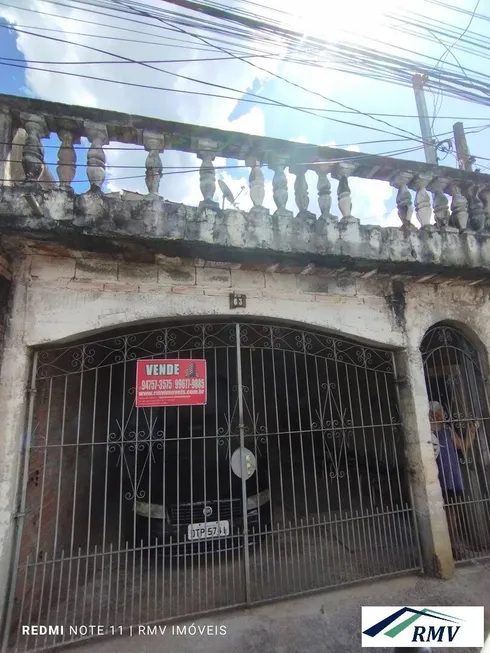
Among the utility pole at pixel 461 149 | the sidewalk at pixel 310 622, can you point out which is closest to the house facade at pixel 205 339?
the sidewalk at pixel 310 622

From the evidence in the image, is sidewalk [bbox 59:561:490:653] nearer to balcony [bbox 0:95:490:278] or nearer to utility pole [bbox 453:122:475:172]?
balcony [bbox 0:95:490:278]

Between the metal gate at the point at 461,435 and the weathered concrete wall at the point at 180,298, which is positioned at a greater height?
the weathered concrete wall at the point at 180,298

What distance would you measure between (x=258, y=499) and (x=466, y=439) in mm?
2632

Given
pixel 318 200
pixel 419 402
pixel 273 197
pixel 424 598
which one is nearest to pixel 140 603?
pixel 424 598

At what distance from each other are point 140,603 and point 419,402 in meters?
3.35

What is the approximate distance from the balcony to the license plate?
2645 millimetres

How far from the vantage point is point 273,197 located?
3590 millimetres

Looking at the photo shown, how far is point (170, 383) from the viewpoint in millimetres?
3336

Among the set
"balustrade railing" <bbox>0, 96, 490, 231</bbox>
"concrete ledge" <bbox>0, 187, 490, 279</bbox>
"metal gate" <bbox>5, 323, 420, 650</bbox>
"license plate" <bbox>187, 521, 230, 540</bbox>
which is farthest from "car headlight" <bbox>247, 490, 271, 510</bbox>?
"balustrade railing" <bbox>0, 96, 490, 231</bbox>

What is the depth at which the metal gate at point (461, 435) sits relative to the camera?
158 inches

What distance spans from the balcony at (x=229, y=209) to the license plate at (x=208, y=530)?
2645 millimetres

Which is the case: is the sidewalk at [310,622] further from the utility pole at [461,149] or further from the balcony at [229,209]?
the utility pole at [461,149]

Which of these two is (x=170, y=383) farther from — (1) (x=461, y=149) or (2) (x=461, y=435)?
(1) (x=461, y=149)

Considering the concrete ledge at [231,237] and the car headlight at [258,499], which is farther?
the car headlight at [258,499]
